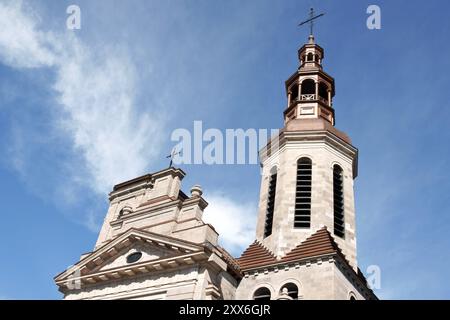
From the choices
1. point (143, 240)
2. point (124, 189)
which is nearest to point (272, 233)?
point (143, 240)

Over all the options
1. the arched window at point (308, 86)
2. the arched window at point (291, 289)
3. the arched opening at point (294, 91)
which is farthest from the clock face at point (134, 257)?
the arched window at point (308, 86)

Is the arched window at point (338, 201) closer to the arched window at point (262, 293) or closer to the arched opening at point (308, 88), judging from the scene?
the arched window at point (262, 293)

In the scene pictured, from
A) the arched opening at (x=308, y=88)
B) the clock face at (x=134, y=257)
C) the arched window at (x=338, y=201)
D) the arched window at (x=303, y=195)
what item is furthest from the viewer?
the arched opening at (x=308, y=88)

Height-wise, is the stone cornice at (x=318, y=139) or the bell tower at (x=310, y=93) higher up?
the bell tower at (x=310, y=93)

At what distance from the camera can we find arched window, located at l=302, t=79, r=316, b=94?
32.5 m

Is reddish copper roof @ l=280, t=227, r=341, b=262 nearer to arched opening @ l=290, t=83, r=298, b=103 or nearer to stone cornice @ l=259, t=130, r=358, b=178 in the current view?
stone cornice @ l=259, t=130, r=358, b=178

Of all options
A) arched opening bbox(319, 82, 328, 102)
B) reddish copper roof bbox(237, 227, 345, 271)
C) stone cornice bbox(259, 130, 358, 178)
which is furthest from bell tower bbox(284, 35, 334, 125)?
reddish copper roof bbox(237, 227, 345, 271)

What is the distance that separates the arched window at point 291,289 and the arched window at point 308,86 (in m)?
14.8

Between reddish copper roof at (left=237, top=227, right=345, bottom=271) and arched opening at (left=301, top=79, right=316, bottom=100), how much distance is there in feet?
36.2

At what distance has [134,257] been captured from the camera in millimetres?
21828

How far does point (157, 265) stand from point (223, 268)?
246 cm

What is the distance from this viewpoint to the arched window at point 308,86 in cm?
3250

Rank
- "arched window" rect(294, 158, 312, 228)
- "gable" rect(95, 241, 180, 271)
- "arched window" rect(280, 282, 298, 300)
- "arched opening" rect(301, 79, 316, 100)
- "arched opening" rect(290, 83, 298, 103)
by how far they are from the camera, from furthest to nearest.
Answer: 1. "arched opening" rect(290, 83, 298, 103)
2. "arched opening" rect(301, 79, 316, 100)
3. "arched window" rect(294, 158, 312, 228)
4. "gable" rect(95, 241, 180, 271)
5. "arched window" rect(280, 282, 298, 300)
